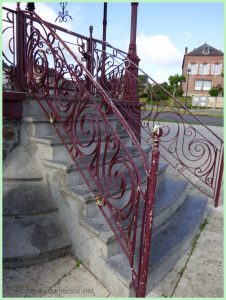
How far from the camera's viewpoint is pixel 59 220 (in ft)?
9.15

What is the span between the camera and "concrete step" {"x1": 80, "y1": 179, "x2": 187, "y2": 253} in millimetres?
2359

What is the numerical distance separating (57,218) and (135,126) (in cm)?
252

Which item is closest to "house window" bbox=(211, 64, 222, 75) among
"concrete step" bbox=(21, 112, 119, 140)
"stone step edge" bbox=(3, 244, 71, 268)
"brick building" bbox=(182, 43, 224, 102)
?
"brick building" bbox=(182, 43, 224, 102)

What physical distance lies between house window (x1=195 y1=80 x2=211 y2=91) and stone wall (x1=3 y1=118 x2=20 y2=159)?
52561 millimetres

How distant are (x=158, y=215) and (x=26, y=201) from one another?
4.87 feet

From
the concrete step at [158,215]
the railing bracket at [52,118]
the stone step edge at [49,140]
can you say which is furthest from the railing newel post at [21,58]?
the concrete step at [158,215]

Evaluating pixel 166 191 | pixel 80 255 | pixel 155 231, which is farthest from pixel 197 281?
pixel 166 191

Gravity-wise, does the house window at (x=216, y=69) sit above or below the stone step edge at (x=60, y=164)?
above

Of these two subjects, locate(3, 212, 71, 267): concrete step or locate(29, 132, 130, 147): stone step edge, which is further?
locate(29, 132, 130, 147): stone step edge

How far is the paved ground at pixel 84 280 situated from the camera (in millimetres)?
2234

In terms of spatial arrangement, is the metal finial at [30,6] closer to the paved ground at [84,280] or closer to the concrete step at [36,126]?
the concrete step at [36,126]

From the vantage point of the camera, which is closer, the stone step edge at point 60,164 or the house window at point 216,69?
the stone step edge at point 60,164

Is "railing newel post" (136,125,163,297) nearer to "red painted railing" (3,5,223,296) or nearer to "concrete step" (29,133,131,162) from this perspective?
"red painted railing" (3,5,223,296)

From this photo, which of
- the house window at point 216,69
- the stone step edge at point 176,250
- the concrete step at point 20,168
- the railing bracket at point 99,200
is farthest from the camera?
the house window at point 216,69
